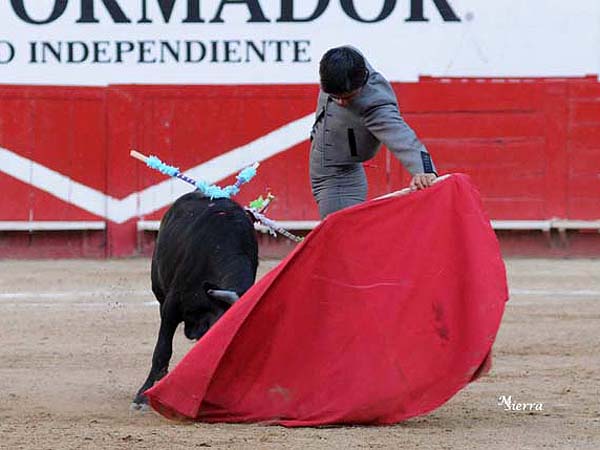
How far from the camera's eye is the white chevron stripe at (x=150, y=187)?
995cm

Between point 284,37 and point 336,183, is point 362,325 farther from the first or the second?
point 284,37

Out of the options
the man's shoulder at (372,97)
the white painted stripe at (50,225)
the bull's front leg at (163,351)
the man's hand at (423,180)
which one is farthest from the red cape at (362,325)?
the white painted stripe at (50,225)

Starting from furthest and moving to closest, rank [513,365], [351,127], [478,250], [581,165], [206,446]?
1. [581,165]
2. [513,365]
3. [351,127]
4. [478,250]
5. [206,446]

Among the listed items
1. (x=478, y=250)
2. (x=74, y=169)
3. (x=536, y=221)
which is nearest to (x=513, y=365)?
(x=478, y=250)

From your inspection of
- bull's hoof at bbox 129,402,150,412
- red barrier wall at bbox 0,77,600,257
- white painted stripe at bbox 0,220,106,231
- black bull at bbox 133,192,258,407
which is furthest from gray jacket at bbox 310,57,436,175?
white painted stripe at bbox 0,220,106,231

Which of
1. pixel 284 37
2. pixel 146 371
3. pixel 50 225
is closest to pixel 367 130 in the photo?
pixel 146 371

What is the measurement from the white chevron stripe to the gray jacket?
5.22 m

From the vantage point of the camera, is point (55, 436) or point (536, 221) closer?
point (55, 436)

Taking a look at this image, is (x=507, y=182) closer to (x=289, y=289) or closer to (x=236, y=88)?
(x=236, y=88)

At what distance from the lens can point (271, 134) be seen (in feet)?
33.0

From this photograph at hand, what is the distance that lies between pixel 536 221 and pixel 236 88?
92.2 inches

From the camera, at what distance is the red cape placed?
4.25m

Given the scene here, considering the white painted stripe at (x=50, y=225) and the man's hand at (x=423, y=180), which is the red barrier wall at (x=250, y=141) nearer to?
the white painted stripe at (x=50, y=225)

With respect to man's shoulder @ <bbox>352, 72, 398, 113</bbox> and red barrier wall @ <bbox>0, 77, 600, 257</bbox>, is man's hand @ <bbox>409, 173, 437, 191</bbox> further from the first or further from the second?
red barrier wall @ <bbox>0, 77, 600, 257</bbox>
